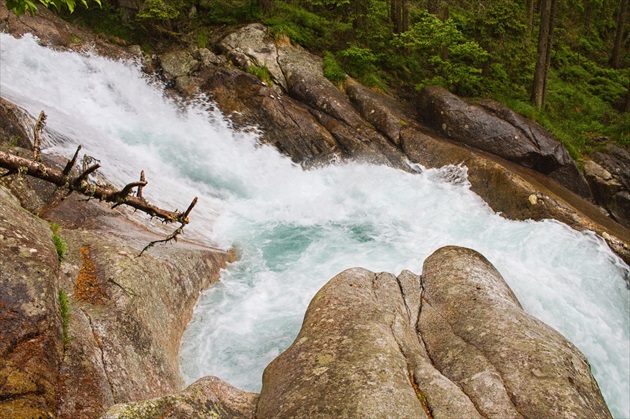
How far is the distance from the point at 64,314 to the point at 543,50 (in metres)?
19.5

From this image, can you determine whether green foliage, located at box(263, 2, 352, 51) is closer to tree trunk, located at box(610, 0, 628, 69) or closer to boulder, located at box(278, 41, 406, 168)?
boulder, located at box(278, 41, 406, 168)

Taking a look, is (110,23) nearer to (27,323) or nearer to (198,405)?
(27,323)

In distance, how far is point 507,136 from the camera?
1614 centimetres

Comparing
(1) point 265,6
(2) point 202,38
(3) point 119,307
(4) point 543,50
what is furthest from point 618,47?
(3) point 119,307

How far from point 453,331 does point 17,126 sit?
30.6ft

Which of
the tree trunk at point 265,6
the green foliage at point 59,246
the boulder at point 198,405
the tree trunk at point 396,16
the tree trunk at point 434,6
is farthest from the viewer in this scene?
the tree trunk at point 434,6

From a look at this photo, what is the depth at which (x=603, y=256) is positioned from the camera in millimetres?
12062

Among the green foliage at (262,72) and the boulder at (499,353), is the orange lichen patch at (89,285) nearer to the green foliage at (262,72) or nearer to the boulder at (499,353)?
the boulder at (499,353)

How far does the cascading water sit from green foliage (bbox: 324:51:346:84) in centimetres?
391

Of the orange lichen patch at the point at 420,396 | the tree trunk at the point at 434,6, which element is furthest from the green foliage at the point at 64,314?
the tree trunk at the point at 434,6

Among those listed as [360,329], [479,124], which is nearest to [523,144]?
[479,124]

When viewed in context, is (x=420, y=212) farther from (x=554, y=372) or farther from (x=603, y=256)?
(x=554, y=372)

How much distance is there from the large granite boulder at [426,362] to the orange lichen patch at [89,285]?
99.4 inches

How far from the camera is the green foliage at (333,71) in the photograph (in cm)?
1753
